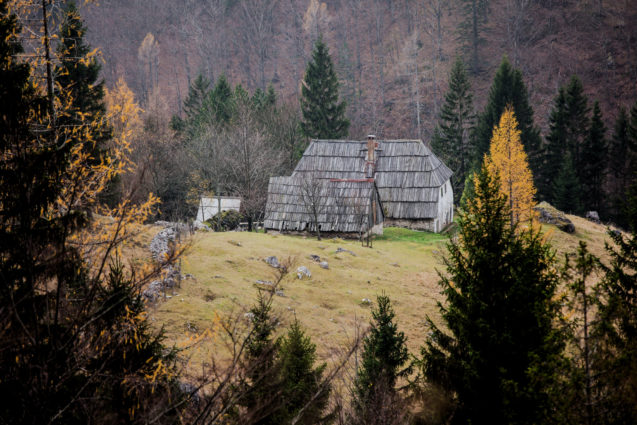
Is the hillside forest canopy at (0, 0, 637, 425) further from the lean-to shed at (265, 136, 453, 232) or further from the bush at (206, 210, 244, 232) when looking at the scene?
the lean-to shed at (265, 136, 453, 232)

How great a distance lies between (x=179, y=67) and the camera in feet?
296

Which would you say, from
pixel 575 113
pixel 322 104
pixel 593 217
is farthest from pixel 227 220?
pixel 575 113

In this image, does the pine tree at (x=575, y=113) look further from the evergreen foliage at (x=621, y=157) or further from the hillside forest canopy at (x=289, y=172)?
the evergreen foliage at (x=621, y=157)

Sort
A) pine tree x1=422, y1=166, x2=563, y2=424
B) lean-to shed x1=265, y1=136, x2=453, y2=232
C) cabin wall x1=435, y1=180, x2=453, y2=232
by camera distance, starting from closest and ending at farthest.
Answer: pine tree x1=422, y1=166, x2=563, y2=424, lean-to shed x1=265, y1=136, x2=453, y2=232, cabin wall x1=435, y1=180, x2=453, y2=232

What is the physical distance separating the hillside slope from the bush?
7.76m

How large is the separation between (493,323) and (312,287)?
12.0 meters

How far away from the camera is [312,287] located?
19938 millimetres

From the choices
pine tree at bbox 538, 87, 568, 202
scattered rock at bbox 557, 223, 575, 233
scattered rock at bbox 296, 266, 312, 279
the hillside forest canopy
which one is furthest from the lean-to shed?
scattered rock at bbox 296, 266, 312, 279

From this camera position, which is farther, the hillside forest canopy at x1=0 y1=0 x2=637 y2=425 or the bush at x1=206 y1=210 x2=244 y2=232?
the bush at x1=206 y1=210 x2=244 y2=232

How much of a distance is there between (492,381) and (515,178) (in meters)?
23.5

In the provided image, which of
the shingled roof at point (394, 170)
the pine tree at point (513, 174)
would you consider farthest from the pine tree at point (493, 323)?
the shingled roof at point (394, 170)

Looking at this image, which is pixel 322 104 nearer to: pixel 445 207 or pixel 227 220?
pixel 445 207

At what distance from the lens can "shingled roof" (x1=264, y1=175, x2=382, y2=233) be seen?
3284cm

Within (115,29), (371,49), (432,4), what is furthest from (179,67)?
Answer: (432,4)
